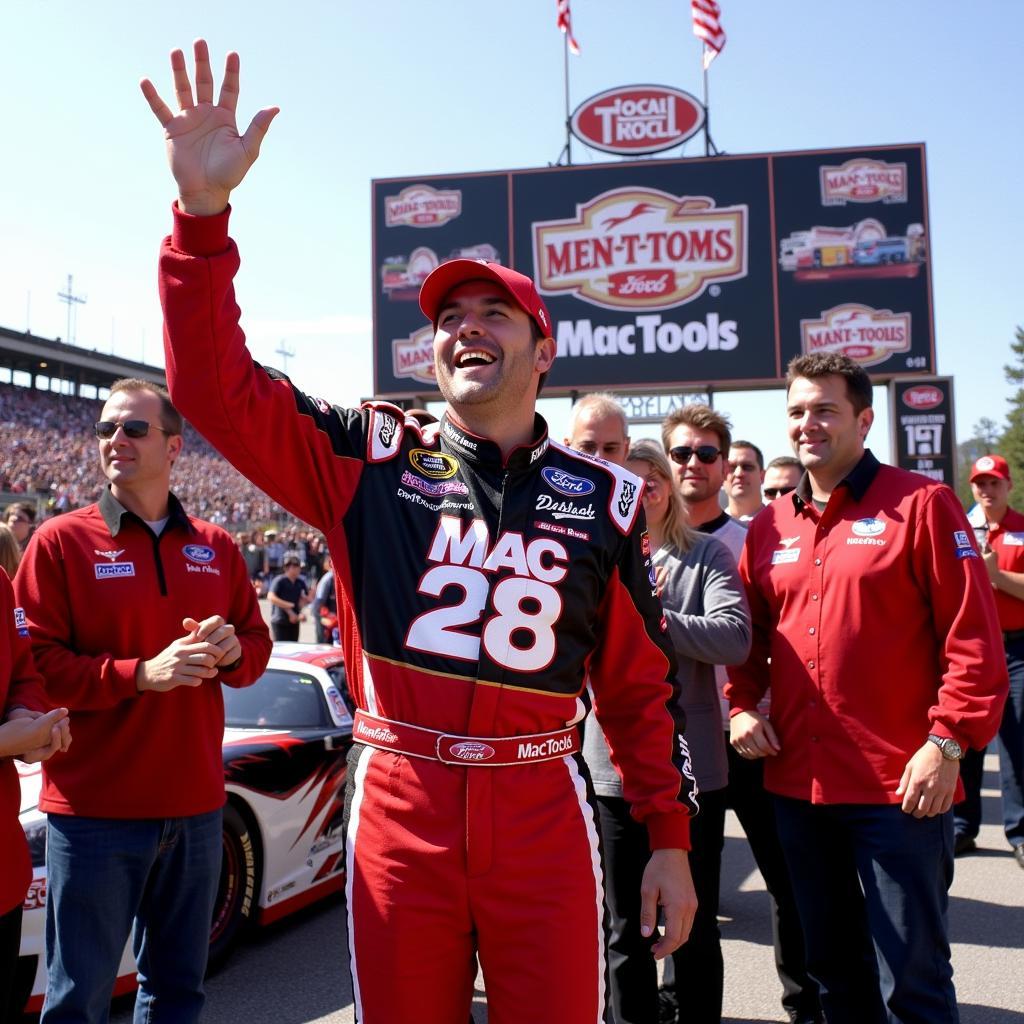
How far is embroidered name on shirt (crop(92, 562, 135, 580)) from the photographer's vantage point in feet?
10.7

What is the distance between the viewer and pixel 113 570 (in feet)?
10.7

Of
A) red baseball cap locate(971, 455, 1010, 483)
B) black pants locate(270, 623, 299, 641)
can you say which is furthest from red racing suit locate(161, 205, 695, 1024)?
black pants locate(270, 623, 299, 641)

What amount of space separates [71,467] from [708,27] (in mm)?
31264

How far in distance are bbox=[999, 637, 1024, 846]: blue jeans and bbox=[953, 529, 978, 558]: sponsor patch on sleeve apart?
11.8 ft

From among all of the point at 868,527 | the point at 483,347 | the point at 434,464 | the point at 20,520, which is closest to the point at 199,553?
the point at 434,464

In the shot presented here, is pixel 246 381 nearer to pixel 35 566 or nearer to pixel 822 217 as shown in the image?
pixel 35 566

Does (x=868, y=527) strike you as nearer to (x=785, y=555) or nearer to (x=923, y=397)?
(x=785, y=555)

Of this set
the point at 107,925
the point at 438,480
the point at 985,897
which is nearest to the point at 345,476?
the point at 438,480

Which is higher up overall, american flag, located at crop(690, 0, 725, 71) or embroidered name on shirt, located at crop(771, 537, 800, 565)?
american flag, located at crop(690, 0, 725, 71)

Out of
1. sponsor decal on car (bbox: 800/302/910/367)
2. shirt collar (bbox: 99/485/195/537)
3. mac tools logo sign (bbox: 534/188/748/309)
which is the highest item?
mac tools logo sign (bbox: 534/188/748/309)

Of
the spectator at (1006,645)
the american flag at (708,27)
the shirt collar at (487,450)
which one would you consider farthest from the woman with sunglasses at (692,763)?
the american flag at (708,27)

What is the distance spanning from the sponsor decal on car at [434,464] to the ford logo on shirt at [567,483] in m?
0.21

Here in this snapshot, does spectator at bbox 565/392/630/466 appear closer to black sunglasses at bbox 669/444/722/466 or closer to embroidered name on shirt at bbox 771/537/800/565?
black sunglasses at bbox 669/444/722/466

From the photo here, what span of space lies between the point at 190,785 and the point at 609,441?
192cm
